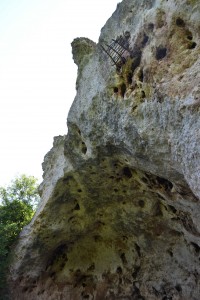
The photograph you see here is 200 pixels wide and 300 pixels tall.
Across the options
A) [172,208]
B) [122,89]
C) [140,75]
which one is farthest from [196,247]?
[140,75]

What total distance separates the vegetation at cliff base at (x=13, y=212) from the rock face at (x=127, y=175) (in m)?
0.50

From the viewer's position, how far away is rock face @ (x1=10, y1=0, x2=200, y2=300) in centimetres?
782

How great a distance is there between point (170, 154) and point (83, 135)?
155 inches

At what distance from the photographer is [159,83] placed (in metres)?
8.08

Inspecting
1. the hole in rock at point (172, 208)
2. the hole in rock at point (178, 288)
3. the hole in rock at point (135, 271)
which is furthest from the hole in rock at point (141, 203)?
the hole in rock at point (178, 288)

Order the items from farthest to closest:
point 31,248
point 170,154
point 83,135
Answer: point 31,248 → point 83,135 → point 170,154

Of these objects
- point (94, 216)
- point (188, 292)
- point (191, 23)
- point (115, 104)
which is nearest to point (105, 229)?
point (94, 216)

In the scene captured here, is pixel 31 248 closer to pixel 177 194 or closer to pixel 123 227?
pixel 123 227

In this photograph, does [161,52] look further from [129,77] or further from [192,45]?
[129,77]

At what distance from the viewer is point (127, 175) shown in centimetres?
1158

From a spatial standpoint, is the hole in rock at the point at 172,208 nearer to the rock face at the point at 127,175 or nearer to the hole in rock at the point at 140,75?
the rock face at the point at 127,175

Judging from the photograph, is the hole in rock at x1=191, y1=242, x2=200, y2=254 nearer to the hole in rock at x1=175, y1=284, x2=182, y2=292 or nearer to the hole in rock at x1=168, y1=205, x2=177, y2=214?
the hole in rock at x1=168, y1=205, x2=177, y2=214

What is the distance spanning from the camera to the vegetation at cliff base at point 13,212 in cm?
1339

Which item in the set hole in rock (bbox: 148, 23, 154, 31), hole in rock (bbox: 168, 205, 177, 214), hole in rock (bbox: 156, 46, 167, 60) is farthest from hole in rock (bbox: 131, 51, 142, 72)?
hole in rock (bbox: 168, 205, 177, 214)
